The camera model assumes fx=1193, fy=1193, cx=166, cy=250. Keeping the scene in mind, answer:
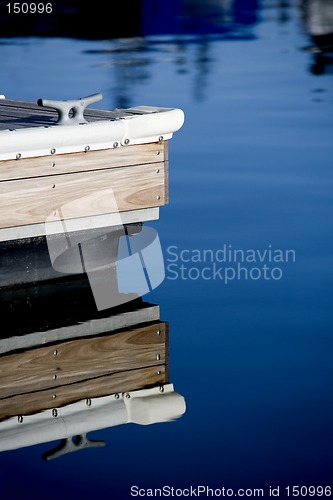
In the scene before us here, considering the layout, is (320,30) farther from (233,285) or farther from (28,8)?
(233,285)

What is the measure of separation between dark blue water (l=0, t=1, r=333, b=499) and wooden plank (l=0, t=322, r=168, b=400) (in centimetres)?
11

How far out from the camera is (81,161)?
5.14 meters

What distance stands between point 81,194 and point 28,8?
12.0 metres

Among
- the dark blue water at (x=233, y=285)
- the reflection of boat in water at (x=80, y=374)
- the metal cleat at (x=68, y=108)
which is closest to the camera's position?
the dark blue water at (x=233, y=285)

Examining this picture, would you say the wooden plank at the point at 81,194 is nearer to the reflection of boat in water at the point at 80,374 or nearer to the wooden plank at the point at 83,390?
the reflection of boat in water at the point at 80,374

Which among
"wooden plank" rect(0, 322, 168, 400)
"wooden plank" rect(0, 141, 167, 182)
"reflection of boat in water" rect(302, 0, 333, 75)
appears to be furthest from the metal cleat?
"reflection of boat in water" rect(302, 0, 333, 75)

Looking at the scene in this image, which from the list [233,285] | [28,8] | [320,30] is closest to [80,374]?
[233,285]

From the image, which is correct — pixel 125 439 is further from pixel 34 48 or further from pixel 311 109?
pixel 34 48

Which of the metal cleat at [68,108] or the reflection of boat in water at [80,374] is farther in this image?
the metal cleat at [68,108]

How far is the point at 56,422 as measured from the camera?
394 cm

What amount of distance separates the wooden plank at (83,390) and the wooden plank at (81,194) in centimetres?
95

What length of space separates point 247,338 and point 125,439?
1.08 meters

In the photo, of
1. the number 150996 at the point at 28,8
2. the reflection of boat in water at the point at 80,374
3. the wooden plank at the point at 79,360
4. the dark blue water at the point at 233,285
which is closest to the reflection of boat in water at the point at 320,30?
the dark blue water at the point at 233,285

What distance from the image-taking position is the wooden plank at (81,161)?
494 centimetres
